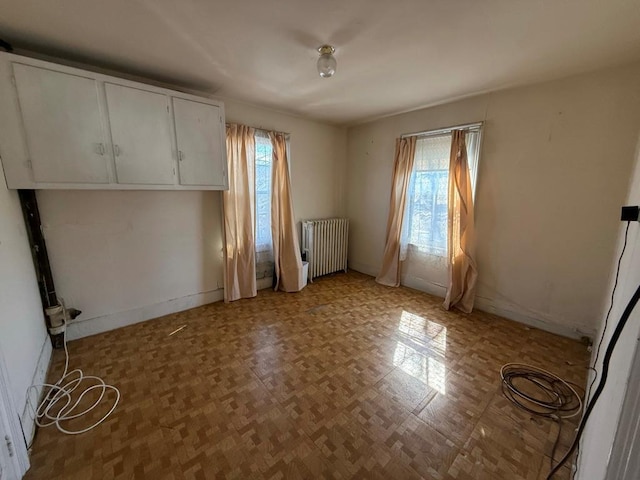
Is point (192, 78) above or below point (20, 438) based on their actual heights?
above

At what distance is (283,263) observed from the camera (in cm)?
349

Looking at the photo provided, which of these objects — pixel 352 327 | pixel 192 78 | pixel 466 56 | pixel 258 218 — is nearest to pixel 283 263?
pixel 258 218

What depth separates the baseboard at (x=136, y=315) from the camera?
2330 millimetres

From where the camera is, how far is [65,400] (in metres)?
1.67

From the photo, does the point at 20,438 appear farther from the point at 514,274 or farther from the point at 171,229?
the point at 514,274

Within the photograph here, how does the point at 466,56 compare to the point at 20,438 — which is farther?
the point at 466,56

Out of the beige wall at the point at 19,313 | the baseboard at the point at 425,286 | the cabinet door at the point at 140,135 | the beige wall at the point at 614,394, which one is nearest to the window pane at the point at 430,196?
the baseboard at the point at 425,286

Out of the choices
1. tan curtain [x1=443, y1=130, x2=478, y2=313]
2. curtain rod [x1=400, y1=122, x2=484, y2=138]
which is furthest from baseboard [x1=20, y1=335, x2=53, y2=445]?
Result: curtain rod [x1=400, y1=122, x2=484, y2=138]

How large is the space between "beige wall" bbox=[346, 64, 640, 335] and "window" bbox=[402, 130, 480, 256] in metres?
0.26

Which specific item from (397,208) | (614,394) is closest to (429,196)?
(397,208)

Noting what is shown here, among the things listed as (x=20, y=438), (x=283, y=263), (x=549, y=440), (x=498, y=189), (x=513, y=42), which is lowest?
(x=549, y=440)

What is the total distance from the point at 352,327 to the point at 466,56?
244cm

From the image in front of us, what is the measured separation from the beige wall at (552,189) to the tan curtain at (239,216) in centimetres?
224

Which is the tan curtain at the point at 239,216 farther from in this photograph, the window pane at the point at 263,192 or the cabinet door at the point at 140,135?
the cabinet door at the point at 140,135
